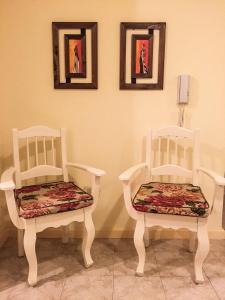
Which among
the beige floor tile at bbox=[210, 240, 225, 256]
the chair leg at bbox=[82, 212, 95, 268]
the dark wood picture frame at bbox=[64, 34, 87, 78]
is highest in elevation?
the dark wood picture frame at bbox=[64, 34, 87, 78]

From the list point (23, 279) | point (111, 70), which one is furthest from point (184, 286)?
point (111, 70)

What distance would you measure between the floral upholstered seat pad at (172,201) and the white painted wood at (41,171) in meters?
0.68

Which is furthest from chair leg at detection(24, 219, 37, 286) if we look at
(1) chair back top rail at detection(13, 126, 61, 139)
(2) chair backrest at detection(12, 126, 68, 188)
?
(1) chair back top rail at detection(13, 126, 61, 139)

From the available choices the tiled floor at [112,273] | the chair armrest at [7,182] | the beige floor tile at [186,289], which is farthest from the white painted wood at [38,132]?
the beige floor tile at [186,289]

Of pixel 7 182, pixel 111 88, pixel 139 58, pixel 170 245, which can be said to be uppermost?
pixel 139 58

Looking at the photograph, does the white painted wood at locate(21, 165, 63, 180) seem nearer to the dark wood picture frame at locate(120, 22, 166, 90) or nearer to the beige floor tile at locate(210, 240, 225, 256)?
the dark wood picture frame at locate(120, 22, 166, 90)

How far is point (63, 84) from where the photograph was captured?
2.21 m

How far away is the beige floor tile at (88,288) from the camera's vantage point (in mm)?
1675

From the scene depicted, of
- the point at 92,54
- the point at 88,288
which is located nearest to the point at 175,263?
the point at 88,288

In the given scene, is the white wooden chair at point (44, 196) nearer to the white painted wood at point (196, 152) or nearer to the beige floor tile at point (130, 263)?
the beige floor tile at point (130, 263)

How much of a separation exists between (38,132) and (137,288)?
1271 millimetres

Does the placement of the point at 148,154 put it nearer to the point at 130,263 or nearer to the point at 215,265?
the point at 130,263

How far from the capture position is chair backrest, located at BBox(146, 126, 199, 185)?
2.10 m

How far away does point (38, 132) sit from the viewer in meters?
2.13
